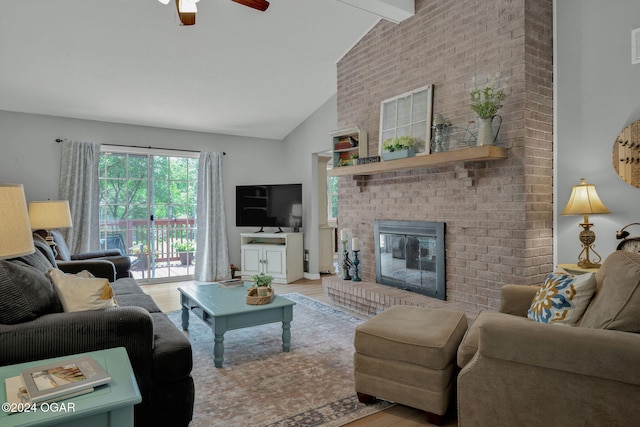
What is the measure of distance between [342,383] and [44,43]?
4.01m

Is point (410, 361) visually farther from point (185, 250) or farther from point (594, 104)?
point (185, 250)

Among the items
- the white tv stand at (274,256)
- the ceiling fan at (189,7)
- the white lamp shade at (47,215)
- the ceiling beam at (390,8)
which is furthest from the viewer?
the white tv stand at (274,256)

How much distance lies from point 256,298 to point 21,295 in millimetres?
1548

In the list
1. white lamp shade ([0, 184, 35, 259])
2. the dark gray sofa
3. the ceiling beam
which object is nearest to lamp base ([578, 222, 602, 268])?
the ceiling beam

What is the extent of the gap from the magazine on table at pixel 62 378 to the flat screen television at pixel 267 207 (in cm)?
469

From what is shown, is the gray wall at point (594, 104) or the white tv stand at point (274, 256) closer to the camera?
the gray wall at point (594, 104)

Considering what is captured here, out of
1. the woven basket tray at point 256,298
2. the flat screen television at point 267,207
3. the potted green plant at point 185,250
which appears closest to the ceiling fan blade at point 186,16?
the woven basket tray at point 256,298

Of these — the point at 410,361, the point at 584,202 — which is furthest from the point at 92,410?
the point at 584,202

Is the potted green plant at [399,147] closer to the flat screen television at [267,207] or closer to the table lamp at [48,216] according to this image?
the flat screen television at [267,207]

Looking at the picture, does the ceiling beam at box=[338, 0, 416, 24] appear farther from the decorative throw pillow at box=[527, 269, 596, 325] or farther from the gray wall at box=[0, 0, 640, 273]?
the decorative throw pillow at box=[527, 269, 596, 325]

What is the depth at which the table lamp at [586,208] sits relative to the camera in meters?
2.67

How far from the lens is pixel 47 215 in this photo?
391 centimetres

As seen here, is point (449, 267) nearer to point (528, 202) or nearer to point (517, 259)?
point (517, 259)

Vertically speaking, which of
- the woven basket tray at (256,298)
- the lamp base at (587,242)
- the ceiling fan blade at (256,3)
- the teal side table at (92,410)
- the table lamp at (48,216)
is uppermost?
the ceiling fan blade at (256,3)
